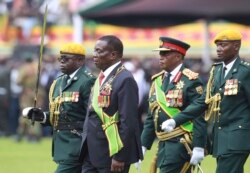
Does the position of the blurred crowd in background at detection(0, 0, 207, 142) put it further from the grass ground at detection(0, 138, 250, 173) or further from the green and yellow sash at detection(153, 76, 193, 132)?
the green and yellow sash at detection(153, 76, 193, 132)

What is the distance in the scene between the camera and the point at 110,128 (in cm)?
1010

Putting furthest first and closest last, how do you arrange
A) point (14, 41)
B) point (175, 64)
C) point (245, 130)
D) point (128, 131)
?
point (14, 41) → point (175, 64) → point (245, 130) → point (128, 131)

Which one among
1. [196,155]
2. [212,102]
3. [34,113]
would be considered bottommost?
[196,155]

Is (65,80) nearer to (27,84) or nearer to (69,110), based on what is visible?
(69,110)

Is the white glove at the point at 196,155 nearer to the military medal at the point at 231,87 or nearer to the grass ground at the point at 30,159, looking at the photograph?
the military medal at the point at 231,87

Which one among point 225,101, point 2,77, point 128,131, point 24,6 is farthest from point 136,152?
point 24,6

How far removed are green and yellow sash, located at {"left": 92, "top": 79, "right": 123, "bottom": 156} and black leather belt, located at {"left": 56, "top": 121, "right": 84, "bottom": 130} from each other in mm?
1294

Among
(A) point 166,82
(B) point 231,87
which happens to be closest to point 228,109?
(B) point 231,87

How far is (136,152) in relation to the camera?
Result: 398 inches

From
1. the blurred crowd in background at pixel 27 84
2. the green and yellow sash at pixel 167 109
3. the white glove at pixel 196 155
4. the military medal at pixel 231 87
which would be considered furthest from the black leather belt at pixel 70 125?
the blurred crowd in background at pixel 27 84

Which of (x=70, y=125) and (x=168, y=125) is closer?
(x=168, y=125)

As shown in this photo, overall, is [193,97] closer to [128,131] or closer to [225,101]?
[225,101]

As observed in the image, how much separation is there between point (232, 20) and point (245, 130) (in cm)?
1509

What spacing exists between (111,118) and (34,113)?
1777 millimetres
